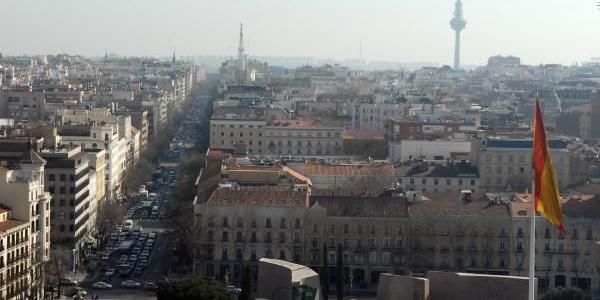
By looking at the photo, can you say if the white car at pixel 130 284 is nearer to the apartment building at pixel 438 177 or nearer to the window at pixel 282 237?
the window at pixel 282 237

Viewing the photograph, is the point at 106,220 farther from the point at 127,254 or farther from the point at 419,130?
the point at 419,130

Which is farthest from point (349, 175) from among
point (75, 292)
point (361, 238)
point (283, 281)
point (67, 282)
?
point (283, 281)

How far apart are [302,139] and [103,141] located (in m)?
21.6

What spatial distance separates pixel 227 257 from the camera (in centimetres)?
4831

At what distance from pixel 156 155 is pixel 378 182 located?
108 ft

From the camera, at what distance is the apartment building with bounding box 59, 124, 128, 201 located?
6322 cm

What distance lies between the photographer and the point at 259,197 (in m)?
48.5

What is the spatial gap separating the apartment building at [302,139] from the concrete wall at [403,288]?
163 ft

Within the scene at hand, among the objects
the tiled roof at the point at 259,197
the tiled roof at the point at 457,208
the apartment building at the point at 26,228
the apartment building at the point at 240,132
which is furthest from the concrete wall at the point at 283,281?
the apartment building at the point at 240,132

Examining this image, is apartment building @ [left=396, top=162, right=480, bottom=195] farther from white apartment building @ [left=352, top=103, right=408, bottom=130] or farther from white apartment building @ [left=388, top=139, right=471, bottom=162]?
white apartment building @ [left=352, top=103, right=408, bottom=130]

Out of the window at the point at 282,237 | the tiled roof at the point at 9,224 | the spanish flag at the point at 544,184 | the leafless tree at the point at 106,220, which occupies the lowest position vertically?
the leafless tree at the point at 106,220

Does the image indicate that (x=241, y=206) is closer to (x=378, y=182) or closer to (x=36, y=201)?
(x=36, y=201)

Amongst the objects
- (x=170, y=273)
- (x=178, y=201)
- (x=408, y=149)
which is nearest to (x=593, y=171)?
(x=408, y=149)

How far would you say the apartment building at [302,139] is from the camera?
8312cm
